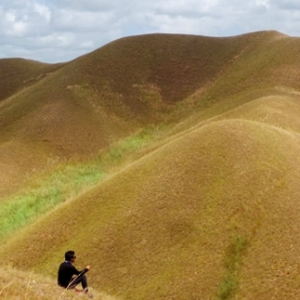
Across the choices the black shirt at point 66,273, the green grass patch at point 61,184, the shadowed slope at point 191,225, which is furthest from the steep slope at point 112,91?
the black shirt at point 66,273

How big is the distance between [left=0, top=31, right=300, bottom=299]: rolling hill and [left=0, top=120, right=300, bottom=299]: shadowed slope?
0.10m

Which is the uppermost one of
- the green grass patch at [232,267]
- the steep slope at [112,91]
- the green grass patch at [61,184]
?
the steep slope at [112,91]

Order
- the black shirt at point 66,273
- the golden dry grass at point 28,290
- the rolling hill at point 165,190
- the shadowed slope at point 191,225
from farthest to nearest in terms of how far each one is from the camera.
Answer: the rolling hill at point 165,190, the shadowed slope at point 191,225, the black shirt at point 66,273, the golden dry grass at point 28,290

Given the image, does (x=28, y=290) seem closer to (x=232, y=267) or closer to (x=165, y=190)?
(x=232, y=267)

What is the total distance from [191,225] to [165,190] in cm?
544

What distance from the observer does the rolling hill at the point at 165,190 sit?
3831 cm

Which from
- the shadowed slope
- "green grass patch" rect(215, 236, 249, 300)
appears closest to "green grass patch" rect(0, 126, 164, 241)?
the shadowed slope

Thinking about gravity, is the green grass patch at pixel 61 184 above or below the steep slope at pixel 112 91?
below

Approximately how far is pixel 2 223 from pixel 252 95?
4579cm

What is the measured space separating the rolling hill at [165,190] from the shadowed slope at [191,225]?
10 cm

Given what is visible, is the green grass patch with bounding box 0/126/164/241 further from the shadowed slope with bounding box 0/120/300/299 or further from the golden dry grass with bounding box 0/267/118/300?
the golden dry grass with bounding box 0/267/118/300

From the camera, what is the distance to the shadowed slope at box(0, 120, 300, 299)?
3747cm

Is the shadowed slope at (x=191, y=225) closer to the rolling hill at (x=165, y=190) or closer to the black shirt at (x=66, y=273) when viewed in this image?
the rolling hill at (x=165, y=190)

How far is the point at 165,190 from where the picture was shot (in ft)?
156
